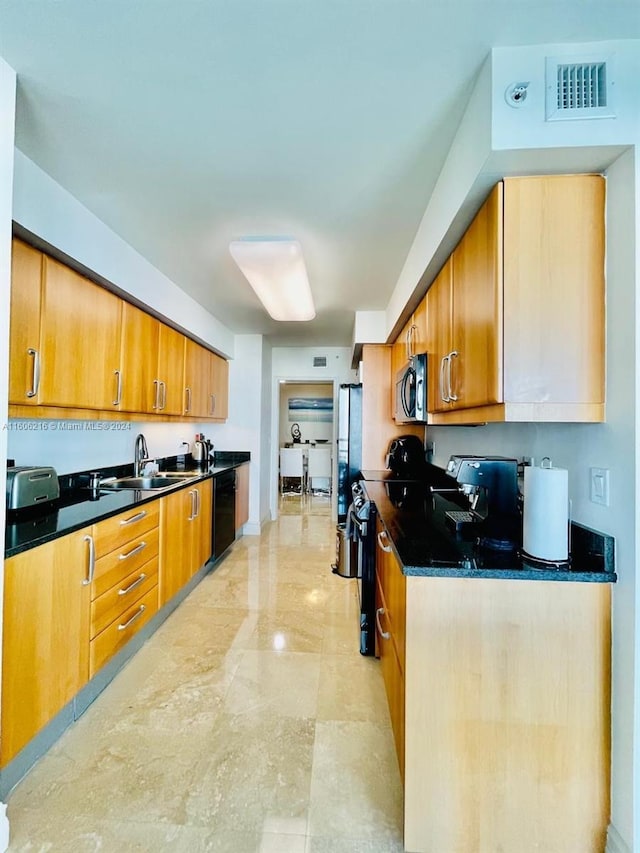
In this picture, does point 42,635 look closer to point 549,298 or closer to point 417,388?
point 417,388

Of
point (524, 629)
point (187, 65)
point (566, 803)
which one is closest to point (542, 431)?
point (524, 629)

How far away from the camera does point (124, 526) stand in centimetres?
202

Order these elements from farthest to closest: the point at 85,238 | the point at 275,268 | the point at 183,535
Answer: the point at 183,535, the point at 275,268, the point at 85,238

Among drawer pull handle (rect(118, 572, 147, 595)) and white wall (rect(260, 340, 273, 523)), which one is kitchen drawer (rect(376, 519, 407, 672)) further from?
white wall (rect(260, 340, 273, 523))

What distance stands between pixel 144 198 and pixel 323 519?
4.51 m

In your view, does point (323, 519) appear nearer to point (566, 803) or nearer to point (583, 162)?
point (566, 803)

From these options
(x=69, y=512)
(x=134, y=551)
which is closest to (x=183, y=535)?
(x=134, y=551)

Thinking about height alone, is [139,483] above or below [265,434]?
below

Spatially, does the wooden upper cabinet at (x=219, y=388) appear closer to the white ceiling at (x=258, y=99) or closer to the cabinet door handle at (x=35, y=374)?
the white ceiling at (x=258, y=99)

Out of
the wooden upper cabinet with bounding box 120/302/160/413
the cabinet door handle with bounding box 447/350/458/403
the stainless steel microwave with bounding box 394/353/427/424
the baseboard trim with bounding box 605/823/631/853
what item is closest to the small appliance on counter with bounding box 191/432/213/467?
the wooden upper cabinet with bounding box 120/302/160/413

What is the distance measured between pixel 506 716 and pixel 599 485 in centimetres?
Result: 74

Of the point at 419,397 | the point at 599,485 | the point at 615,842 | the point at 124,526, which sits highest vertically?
the point at 419,397

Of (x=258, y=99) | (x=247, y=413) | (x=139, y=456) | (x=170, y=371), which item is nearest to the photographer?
(x=258, y=99)

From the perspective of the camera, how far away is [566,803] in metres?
1.11
